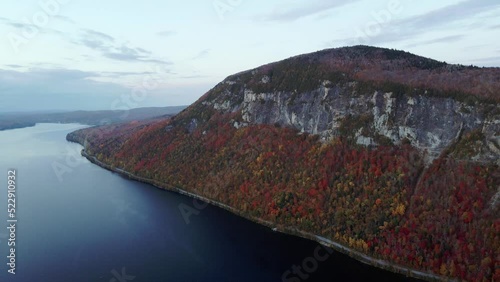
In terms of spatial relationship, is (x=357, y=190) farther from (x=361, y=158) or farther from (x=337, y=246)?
(x=337, y=246)

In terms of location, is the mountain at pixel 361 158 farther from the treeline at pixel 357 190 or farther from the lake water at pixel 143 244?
the lake water at pixel 143 244

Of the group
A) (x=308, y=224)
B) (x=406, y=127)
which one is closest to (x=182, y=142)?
(x=308, y=224)

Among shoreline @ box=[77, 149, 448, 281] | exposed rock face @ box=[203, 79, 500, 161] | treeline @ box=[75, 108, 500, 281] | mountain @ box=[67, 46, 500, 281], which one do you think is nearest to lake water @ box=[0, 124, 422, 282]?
shoreline @ box=[77, 149, 448, 281]

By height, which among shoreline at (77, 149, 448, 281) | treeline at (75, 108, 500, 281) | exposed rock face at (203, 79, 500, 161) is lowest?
shoreline at (77, 149, 448, 281)

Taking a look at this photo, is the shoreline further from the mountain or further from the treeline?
the treeline

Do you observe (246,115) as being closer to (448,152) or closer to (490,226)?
(448,152)

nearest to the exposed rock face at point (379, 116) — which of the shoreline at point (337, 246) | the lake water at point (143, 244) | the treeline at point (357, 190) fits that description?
the treeline at point (357, 190)

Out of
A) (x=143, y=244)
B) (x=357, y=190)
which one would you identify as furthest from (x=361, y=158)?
(x=143, y=244)
